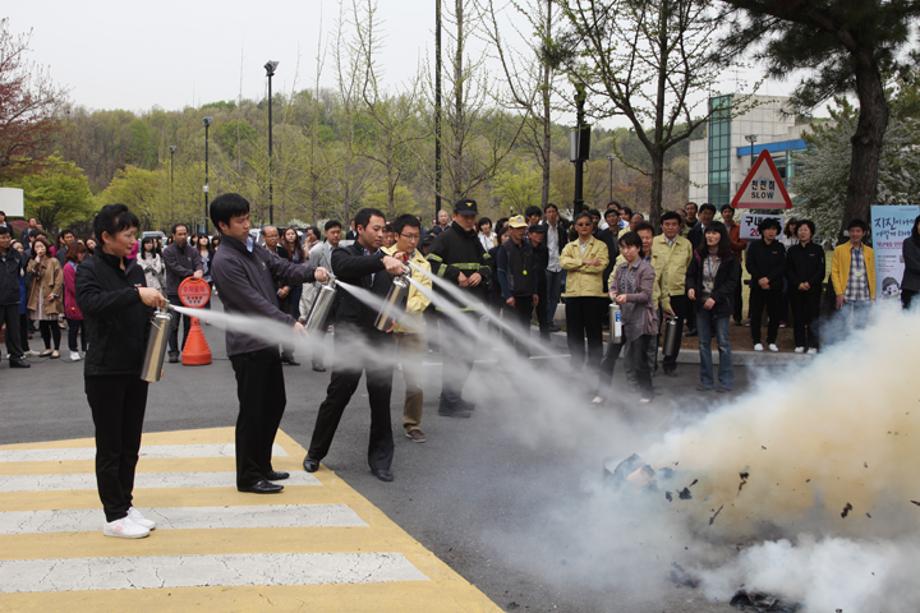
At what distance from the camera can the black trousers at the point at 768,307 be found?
12172 millimetres

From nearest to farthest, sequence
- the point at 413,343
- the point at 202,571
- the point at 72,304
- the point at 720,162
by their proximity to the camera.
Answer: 1. the point at 202,571
2. the point at 413,343
3. the point at 72,304
4. the point at 720,162

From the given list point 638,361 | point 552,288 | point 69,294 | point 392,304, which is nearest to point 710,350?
point 638,361

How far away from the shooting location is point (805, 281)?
11.8 m

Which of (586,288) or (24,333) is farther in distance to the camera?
(24,333)

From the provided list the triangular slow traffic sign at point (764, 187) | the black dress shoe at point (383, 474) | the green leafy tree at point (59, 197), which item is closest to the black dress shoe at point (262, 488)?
the black dress shoe at point (383, 474)

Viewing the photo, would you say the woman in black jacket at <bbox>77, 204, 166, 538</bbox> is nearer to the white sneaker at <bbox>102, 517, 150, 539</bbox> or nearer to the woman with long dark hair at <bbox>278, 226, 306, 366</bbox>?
the white sneaker at <bbox>102, 517, 150, 539</bbox>

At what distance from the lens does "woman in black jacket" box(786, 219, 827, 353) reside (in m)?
11.8

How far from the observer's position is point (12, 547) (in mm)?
5207

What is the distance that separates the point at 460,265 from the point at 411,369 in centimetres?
145

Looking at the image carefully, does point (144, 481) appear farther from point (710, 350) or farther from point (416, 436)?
point (710, 350)

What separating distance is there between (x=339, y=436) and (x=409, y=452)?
0.91 m

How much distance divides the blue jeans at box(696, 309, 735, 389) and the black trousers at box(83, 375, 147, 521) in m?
6.95

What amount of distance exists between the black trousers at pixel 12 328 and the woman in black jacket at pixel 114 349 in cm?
860

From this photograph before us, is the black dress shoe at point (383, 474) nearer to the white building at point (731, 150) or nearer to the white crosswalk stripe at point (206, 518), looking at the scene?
the white crosswalk stripe at point (206, 518)
